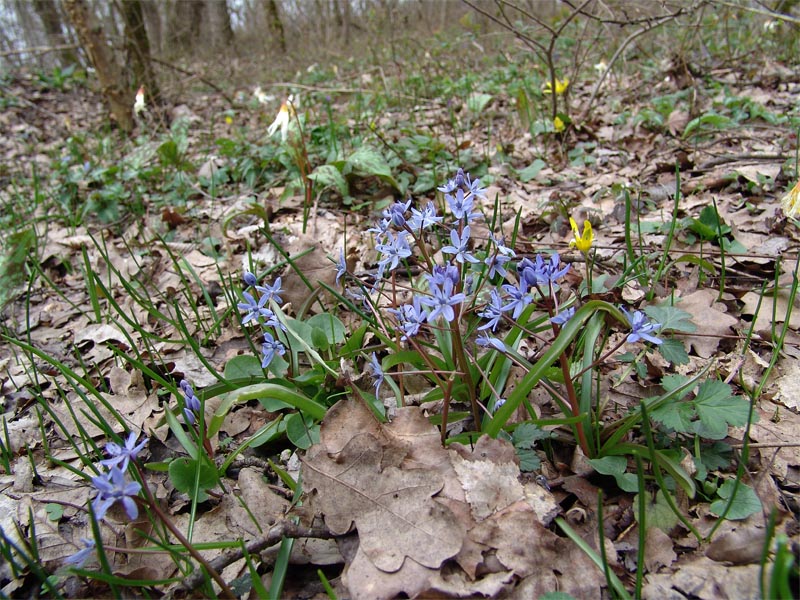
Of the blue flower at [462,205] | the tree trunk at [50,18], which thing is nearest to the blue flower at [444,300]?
the blue flower at [462,205]

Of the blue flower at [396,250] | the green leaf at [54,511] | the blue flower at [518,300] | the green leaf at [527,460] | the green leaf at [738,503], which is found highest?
the blue flower at [396,250]

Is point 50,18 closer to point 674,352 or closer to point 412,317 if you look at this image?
point 412,317

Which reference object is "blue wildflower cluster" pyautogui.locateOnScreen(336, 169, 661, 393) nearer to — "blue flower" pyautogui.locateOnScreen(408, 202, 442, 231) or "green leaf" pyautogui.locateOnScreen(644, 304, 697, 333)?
"blue flower" pyautogui.locateOnScreen(408, 202, 442, 231)

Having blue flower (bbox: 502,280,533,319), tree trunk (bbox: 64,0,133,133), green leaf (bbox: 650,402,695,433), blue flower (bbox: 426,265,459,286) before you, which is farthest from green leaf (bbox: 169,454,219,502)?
tree trunk (bbox: 64,0,133,133)

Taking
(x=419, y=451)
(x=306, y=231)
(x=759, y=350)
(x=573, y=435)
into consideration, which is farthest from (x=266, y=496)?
(x=306, y=231)

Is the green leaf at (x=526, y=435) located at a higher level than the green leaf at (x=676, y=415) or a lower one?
lower

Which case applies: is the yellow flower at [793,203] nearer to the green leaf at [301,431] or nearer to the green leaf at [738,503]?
the green leaf at [738,503]
